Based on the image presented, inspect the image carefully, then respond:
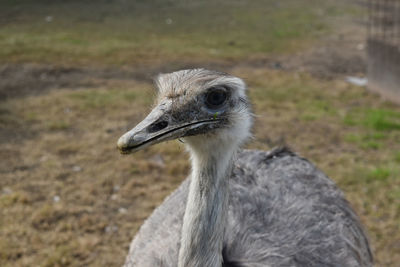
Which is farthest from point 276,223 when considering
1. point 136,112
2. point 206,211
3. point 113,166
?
point 136,112

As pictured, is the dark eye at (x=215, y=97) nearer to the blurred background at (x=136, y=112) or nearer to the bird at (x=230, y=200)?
the bird at (x=230, y=200)

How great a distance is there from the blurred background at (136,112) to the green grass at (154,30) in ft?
0.16

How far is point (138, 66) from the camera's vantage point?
8.73 m

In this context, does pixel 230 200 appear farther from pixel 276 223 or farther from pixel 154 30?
pixel 154 30

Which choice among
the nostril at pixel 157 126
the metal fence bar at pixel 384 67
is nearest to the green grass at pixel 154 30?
the metal fence bar at pixel 384 67

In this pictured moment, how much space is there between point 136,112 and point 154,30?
5474mm

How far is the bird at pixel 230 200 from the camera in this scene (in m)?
1.88

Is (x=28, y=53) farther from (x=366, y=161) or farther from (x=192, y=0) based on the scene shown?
(x=192, y=0)

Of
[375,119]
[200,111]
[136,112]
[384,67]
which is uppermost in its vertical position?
[200,111]

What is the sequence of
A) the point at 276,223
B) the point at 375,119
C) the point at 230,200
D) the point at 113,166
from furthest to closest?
the point at 375,119, the point at 113,166, the point at 230,200, the point at 276,223

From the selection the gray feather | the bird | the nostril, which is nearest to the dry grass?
the gray feather

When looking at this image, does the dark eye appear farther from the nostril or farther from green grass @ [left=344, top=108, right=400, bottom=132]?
green grass @ [left=344, top=108, right=400, bottom=132]

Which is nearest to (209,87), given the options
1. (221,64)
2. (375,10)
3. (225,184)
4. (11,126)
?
(225,184)

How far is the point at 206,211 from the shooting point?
1.90 meters
